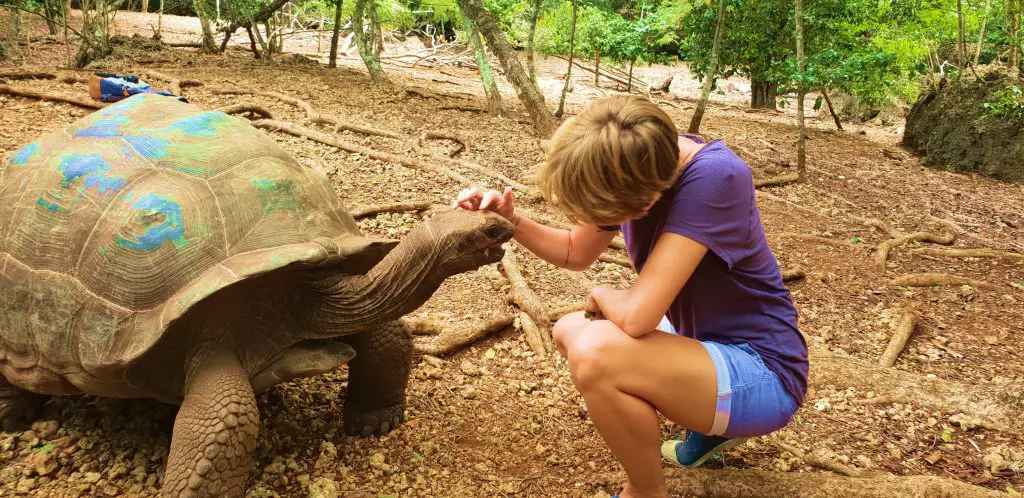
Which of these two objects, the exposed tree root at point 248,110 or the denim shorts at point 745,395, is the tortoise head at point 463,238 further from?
the exposed tree root at point 248,110

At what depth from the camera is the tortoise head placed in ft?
6.68

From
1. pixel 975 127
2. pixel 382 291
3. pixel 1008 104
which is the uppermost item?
pixel 1008 104

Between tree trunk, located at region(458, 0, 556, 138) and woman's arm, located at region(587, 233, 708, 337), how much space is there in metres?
6.07

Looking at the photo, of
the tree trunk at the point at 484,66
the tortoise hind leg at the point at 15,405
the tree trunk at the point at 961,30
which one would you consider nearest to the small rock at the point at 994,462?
the tortoise hind leg at the point at 15,405

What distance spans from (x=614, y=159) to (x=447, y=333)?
1.91 m

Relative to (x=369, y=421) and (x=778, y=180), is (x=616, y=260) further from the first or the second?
(x=778, y=180)

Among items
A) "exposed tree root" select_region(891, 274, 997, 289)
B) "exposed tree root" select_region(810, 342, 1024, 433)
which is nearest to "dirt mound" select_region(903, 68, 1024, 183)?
"exposed tree root" select_region(891, 274, 997, 289)

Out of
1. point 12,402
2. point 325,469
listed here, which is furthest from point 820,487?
point 12,402

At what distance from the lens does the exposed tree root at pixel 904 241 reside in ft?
16.9

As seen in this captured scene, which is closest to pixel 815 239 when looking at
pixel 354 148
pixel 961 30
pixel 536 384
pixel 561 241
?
pixel 536 384

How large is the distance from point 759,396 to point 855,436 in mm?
1188

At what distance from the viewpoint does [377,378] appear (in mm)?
2514

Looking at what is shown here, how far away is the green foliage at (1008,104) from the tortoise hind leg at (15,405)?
10.2 metres

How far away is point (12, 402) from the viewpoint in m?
2.47
